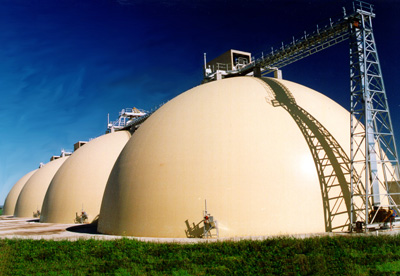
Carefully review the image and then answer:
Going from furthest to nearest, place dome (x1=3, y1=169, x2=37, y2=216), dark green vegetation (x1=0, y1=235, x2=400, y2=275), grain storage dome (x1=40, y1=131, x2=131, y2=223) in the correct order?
dome (x1=3, y1=169, x2=37, y2=216)
grain storage dome (x1=40, y1=131, x2=131, y2=223)
dark green vegetation (x1=0, y1=235, x2=400, y2=275)

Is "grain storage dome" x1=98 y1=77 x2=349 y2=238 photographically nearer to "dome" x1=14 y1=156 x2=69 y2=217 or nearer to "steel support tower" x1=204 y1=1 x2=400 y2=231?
"steel support tower" x1=204 y1=1 x2=400 y2=231

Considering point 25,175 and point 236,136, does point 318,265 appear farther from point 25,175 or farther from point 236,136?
point 25,175

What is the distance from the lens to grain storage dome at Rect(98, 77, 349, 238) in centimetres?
1552

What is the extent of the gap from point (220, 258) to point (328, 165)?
25.4 ft

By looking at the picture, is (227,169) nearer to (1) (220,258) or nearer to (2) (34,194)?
(1) (220,258)

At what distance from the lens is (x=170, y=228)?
1611cm

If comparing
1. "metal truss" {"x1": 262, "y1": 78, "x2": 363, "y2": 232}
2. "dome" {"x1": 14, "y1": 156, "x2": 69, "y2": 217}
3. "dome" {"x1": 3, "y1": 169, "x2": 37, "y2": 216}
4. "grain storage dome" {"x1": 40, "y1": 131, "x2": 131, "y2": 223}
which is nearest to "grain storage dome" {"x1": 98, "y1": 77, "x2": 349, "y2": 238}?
"metal truss" {"x1": 262, "y1": 78, "x2": 363, "y2": 232}

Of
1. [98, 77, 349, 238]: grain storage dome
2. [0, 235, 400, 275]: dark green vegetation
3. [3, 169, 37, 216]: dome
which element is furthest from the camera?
[3, 169, 37, 216]: dome

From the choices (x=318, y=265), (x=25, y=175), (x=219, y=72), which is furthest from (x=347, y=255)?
(x=25, y=175)

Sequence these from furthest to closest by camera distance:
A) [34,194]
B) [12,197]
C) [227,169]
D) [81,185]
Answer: [12,197] → [34,194] → [81,185] → [227,169]

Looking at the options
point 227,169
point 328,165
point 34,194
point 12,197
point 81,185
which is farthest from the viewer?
point 12,197

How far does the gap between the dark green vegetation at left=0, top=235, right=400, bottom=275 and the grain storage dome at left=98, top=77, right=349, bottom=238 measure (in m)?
2.04

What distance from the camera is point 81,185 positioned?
30141mm

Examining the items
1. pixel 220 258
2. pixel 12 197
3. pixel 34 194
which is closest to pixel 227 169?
pixel 220 258
